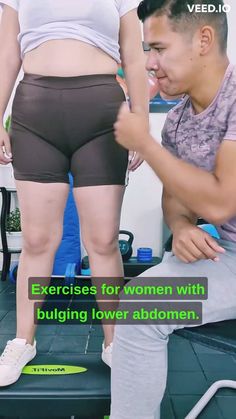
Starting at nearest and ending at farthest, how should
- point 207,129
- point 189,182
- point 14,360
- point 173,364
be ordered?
point 189,182, point 207,129, point 14,360, point 173,364

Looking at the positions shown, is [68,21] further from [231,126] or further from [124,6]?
[231,126]

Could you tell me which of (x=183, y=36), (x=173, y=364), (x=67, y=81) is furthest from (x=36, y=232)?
(x=173, y=364)

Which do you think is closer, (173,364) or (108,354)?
(108,354)

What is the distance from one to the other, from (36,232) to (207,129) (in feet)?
1.67

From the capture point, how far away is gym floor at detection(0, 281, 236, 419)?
1.23 m

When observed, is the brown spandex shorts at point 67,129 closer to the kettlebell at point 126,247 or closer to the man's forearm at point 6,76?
the man's forearm at point 6,76

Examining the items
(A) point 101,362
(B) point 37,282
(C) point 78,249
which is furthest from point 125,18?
(C) point 78,249

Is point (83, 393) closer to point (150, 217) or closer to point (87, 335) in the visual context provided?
point (87, 335)

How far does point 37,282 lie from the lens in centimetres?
115

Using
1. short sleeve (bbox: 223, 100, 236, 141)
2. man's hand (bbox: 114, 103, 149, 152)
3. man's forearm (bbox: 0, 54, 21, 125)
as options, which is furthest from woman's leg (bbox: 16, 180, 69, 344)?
short sleeve (bbox: 223, 100, 236, 141)

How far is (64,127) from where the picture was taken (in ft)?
3.44

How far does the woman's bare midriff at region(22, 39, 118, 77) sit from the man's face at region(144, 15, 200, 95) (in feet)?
0.84

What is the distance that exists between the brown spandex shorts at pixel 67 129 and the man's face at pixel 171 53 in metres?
0.24

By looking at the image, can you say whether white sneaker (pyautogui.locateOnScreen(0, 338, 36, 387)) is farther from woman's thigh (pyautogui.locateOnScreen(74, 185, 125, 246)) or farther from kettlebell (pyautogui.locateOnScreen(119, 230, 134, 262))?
kettlebell (pyautogui.locateOnScreen(119, 230, 134, 262))
